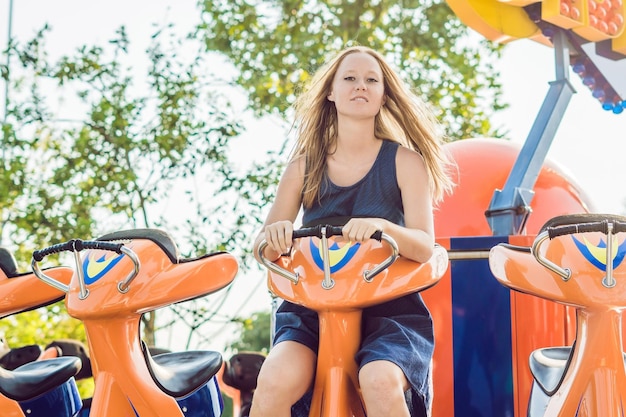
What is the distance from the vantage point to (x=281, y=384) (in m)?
2.13

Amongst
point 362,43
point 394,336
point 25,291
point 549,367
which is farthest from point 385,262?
point 362,43

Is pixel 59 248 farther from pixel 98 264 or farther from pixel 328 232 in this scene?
pixel 328 232

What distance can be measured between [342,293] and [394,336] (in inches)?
8.2

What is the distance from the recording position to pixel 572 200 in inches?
139

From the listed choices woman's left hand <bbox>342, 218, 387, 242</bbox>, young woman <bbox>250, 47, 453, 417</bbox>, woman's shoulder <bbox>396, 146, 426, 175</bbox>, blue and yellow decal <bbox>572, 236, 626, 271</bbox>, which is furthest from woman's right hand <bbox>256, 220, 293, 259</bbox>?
blue and yellow decal <bbox>572, 236, 626, 271</bbox>

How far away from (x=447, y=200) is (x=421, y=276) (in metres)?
1.30

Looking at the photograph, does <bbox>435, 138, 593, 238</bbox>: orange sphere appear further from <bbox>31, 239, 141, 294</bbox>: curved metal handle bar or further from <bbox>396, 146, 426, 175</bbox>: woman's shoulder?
<bbox>31, 239, 141, 294</bbox>: curved metal handle bar

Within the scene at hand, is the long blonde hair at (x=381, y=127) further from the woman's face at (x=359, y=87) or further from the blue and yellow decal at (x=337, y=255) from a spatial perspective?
the blue and yellow decal at (x=337, y=255)

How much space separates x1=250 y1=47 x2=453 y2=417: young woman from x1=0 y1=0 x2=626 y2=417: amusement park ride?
0.07m

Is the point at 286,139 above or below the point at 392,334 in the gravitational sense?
above

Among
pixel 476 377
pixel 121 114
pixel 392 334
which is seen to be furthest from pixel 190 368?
pixel 121 114

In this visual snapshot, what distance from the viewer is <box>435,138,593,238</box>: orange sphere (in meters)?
3.39

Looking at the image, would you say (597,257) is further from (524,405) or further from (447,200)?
(447,200)

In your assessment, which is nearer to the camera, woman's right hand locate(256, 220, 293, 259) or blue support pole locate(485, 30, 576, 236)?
woman's right hand locate(256, 220, 293, 259)
